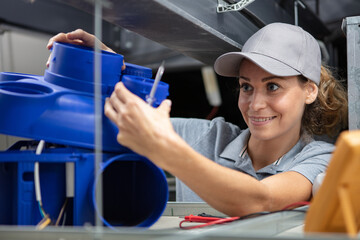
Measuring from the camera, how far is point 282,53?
4.52ft

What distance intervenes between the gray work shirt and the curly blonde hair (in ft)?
0.29

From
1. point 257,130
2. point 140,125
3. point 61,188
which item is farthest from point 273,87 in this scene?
point 61,188

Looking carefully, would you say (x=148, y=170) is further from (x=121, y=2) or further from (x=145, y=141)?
(x=121, y=2)

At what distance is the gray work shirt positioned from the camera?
4.63 ft

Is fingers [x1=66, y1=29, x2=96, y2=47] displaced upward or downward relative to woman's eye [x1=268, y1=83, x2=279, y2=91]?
upward

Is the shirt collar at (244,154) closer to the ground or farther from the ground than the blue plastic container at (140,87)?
closer to the ground

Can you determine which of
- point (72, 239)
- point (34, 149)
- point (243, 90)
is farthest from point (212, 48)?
point (72, 239)

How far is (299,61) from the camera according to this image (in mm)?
1408

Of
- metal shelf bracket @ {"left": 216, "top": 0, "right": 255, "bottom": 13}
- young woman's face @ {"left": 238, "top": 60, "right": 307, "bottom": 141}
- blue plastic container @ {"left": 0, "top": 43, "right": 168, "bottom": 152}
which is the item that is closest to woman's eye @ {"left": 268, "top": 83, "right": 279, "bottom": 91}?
young woman's face @ {"left": 238, "top": 60, "right": 307, "bottom": 141}

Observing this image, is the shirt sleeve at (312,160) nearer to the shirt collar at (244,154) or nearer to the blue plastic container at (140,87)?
the shirt collar at (244,154)

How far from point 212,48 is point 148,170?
2.02 feet

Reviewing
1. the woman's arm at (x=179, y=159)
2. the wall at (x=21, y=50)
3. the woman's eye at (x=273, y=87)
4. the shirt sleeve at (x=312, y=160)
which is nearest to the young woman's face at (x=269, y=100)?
the woman's eye at (x=273, y=87)

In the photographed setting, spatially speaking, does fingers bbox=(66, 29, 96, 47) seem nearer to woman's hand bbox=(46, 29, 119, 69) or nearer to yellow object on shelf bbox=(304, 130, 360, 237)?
woman's hand bbox=(46, 29, 119, 69)

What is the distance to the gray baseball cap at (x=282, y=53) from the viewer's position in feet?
4.42
